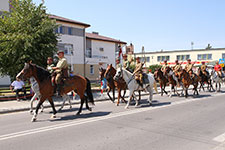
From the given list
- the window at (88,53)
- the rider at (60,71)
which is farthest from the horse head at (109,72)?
the window at (88,53)

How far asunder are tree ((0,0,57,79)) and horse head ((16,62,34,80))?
572 cm

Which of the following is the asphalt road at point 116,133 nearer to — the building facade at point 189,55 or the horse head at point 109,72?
the horse head at point 109,72

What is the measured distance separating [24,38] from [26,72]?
646 cm

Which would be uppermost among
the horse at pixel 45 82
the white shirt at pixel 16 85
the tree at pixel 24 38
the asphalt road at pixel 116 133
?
the tree at pixel 24 38

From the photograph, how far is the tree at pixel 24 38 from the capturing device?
1341 centimetres

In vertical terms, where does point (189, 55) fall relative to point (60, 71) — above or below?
above

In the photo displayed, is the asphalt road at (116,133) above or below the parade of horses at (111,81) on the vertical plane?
below

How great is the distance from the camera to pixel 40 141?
547 cm

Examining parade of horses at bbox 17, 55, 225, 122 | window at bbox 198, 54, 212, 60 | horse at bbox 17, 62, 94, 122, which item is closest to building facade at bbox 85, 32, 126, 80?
parade of horses at bbox 17, 55, 225, 122

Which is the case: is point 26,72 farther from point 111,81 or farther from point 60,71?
point 111,81

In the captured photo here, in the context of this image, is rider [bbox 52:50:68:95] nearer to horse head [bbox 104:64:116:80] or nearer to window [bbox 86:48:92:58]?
horse head [bbox 104:64:116:80]

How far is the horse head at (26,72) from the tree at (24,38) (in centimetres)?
572

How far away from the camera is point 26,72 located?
7.86 meters

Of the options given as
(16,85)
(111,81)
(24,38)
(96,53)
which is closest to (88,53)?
(96,53)
